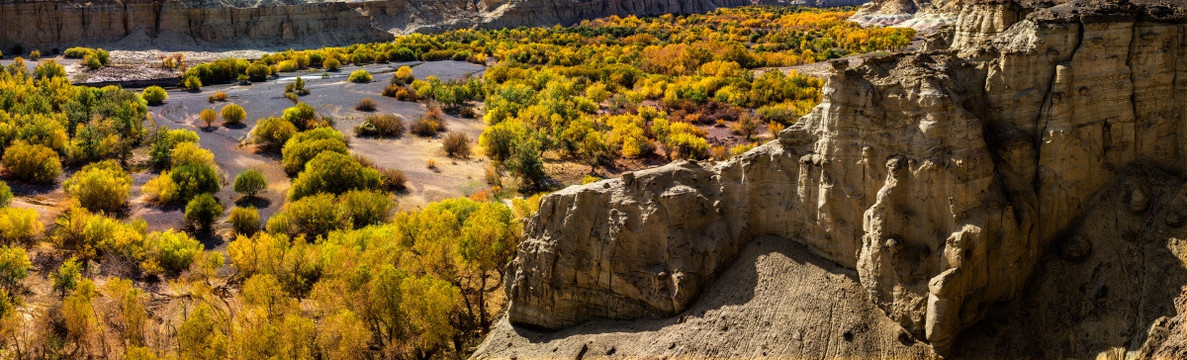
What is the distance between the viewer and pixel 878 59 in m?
11.1

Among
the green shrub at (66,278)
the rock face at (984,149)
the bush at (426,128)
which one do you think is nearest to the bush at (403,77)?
the bush at (426,128)

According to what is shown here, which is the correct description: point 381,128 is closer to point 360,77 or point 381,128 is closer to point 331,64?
point 360,77

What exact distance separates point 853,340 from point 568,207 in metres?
4.60

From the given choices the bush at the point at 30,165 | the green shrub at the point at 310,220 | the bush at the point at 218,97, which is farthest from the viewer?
the bush at the point at 218,97

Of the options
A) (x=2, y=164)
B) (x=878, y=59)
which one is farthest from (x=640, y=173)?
(x=2, y=164)

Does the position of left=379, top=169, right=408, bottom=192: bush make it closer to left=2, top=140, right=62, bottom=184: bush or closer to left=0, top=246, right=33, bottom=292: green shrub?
A: left=2, top=140, right=62, bottom=184: bush

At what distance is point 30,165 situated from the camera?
30297 millimetres

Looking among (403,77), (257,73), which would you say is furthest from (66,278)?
(257,73)

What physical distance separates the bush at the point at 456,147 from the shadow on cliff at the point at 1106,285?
2852cm

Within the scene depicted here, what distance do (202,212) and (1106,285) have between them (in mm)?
24782

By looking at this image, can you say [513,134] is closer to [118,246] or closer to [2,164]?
[118,246]

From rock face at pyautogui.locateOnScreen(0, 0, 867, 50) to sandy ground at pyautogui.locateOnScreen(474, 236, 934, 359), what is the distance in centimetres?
7400

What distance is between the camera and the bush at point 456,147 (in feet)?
121

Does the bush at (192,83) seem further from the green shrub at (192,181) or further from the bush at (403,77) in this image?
the green shrub at (192,181)
